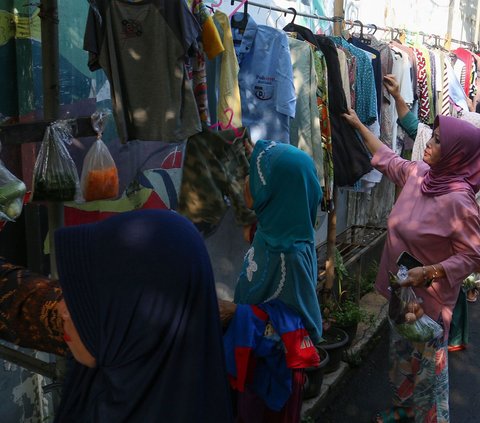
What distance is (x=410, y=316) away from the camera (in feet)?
10.0

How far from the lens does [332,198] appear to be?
4309 millimetres

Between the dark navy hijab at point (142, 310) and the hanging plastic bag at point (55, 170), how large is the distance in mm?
671

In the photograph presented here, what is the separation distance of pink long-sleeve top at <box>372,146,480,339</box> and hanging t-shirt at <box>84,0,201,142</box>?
55.9 inches

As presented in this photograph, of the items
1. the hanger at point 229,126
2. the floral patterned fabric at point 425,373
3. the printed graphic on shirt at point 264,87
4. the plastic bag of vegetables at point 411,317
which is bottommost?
the floral patterned fabric at point 425,373

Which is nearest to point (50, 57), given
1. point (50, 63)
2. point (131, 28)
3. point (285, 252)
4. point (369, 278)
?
point (50, 63)

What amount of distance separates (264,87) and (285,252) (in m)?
1.59

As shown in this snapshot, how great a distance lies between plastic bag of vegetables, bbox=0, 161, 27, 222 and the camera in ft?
5.88

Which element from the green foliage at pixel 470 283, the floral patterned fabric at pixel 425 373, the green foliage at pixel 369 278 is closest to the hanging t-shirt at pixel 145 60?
the floral patterned fabric at pixel 425 373

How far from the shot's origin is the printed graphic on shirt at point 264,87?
3.60 meters

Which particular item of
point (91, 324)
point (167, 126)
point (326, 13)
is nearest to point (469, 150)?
point (167, 126)

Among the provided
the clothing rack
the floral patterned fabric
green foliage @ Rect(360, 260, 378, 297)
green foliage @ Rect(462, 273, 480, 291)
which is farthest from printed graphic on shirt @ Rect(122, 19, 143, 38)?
green foliage @ Rect(462, 273, 480, 291)

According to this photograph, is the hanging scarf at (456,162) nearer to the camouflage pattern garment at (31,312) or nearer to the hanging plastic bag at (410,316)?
the hanging plastic bag at (410,316)

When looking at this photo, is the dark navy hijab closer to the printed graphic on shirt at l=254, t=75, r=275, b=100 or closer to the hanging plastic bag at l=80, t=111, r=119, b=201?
Answer: the hanging plastic bag at l=80, t=111, r=119, b=201

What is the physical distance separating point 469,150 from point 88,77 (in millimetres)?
2191
